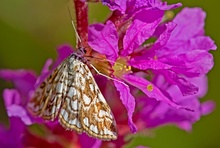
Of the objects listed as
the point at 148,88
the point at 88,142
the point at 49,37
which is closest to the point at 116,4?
the point at 148,88

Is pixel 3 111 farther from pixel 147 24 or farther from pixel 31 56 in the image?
pixel 147 24

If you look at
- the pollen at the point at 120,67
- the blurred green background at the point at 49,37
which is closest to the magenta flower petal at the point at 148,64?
the pollen at the point at 120,67

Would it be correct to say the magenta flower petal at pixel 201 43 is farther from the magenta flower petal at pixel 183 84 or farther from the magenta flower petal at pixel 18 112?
the magenta flower petal at pixel 18 112

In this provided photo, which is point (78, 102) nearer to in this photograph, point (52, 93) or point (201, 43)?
point (52, 93)

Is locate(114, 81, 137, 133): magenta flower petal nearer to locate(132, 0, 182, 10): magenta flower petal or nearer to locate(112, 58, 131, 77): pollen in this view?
locate(112, 58, 131, 77): pollen

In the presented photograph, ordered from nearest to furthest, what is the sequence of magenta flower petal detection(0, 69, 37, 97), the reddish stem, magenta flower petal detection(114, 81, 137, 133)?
magenta flower petal detection(114, 81, 137, 133) < the reddish stem < magenta flower petal detection(0, 69, 37, 97)

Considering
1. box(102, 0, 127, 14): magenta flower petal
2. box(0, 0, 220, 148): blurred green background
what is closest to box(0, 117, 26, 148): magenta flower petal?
box(102, 0, 127, 14): magenta flower petal
